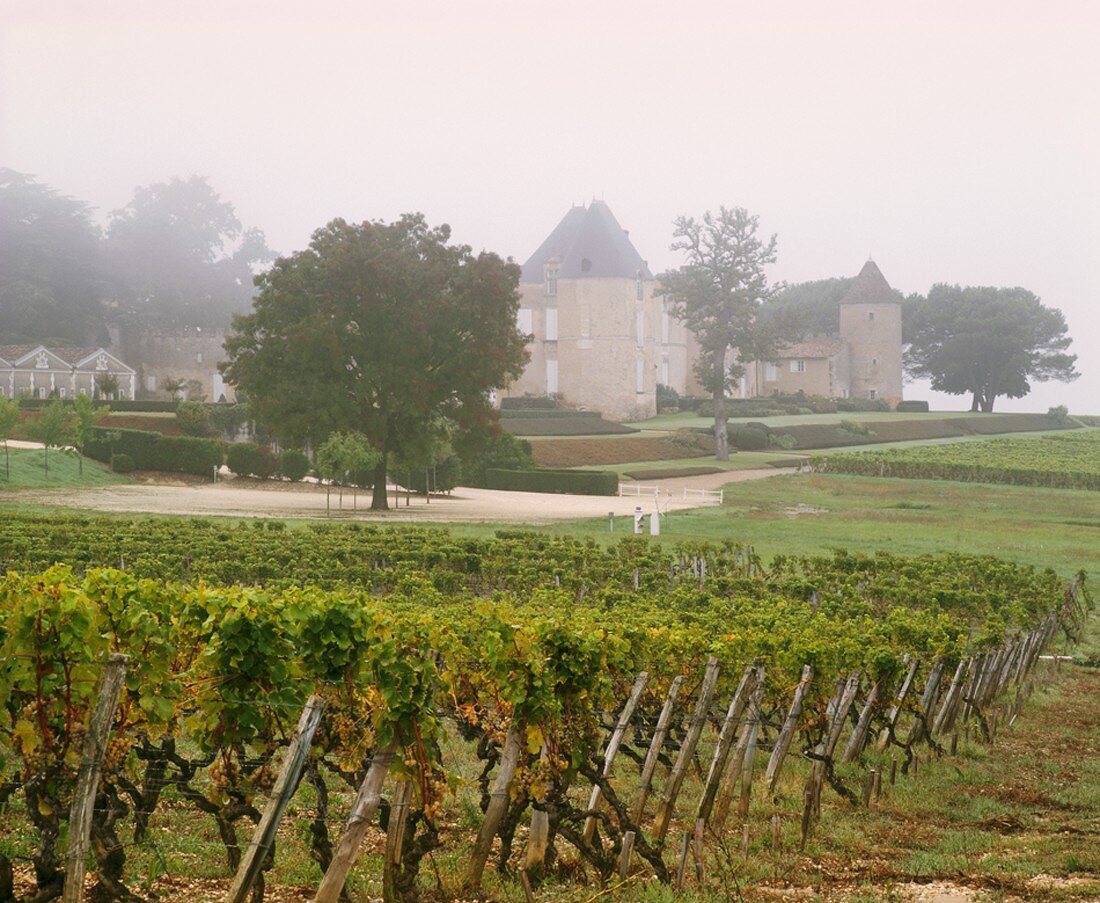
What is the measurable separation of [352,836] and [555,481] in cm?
4169

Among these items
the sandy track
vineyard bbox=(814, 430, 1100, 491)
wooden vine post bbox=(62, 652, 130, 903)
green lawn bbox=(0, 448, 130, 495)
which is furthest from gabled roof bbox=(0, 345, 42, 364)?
wooden vine post bbox=(62, 652, 130, 903)

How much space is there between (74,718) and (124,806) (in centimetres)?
92

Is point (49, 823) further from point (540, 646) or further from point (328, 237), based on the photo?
point (328, 237)

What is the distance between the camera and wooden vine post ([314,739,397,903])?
623 centimetres

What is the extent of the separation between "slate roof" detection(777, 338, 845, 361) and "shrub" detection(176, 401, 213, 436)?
51554 mm

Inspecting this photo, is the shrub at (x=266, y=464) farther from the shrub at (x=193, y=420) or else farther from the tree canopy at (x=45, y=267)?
the tree canopy at (x=45, y=267)

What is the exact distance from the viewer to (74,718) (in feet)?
22.1

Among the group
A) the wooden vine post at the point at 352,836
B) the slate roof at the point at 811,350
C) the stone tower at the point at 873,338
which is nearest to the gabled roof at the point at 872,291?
the stone tower at the point at 873,338

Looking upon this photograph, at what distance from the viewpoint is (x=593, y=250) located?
269ft

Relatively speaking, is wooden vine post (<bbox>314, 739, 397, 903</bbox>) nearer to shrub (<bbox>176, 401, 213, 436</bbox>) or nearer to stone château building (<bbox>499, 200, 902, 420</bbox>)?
shrub (<bbox>176, 401, 213, 436</bbox>)

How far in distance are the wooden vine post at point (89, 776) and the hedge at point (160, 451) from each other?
137ft

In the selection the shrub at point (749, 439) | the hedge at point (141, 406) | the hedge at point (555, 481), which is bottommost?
the hedge at point (555, 481)

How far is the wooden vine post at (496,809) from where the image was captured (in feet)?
24.0

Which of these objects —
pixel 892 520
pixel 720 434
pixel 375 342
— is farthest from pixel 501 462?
pixel 892 520
